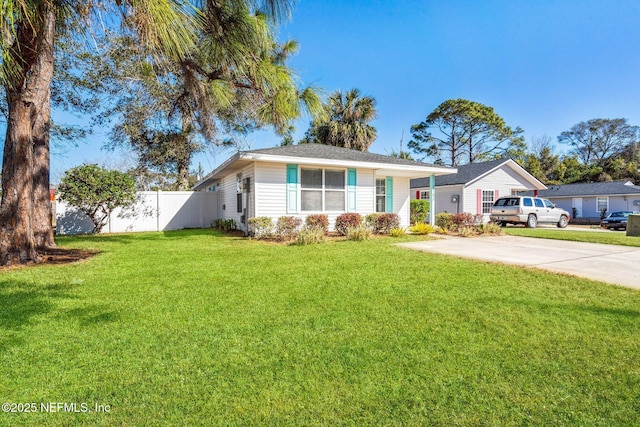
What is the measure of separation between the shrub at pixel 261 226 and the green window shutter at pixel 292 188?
3.10 ft

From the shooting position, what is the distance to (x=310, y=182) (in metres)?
11.2

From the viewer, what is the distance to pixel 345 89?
24094 mm

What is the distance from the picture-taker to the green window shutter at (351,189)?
1165 centimetres

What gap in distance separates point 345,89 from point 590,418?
24.7 meters

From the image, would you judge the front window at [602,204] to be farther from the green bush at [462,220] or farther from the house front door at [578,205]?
the green bush at [462,220]

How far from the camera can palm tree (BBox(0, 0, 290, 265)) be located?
9.16 ft

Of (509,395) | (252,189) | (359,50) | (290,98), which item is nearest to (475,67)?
(359,50)

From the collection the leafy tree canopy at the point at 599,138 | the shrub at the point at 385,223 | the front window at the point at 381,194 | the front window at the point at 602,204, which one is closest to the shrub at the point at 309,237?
the shrub at the point at 385,223

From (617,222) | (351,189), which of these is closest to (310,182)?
(351,189)

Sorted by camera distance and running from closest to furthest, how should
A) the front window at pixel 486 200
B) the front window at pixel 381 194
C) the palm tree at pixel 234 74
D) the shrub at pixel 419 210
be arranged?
the palm tree at pixel 234 74 → the front window at pixel 381 194 → the shrub at pixel 419 210 → the front window at pixel 486 200

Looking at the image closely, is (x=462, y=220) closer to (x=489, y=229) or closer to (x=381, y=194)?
(x=489, y=229)

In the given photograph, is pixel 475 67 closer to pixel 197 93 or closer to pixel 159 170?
pixel 197 93

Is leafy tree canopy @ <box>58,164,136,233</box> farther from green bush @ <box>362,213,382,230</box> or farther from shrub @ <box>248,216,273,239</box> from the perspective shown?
green bush @ <box>362,213,382,230</box>

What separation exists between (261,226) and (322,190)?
2.67m
